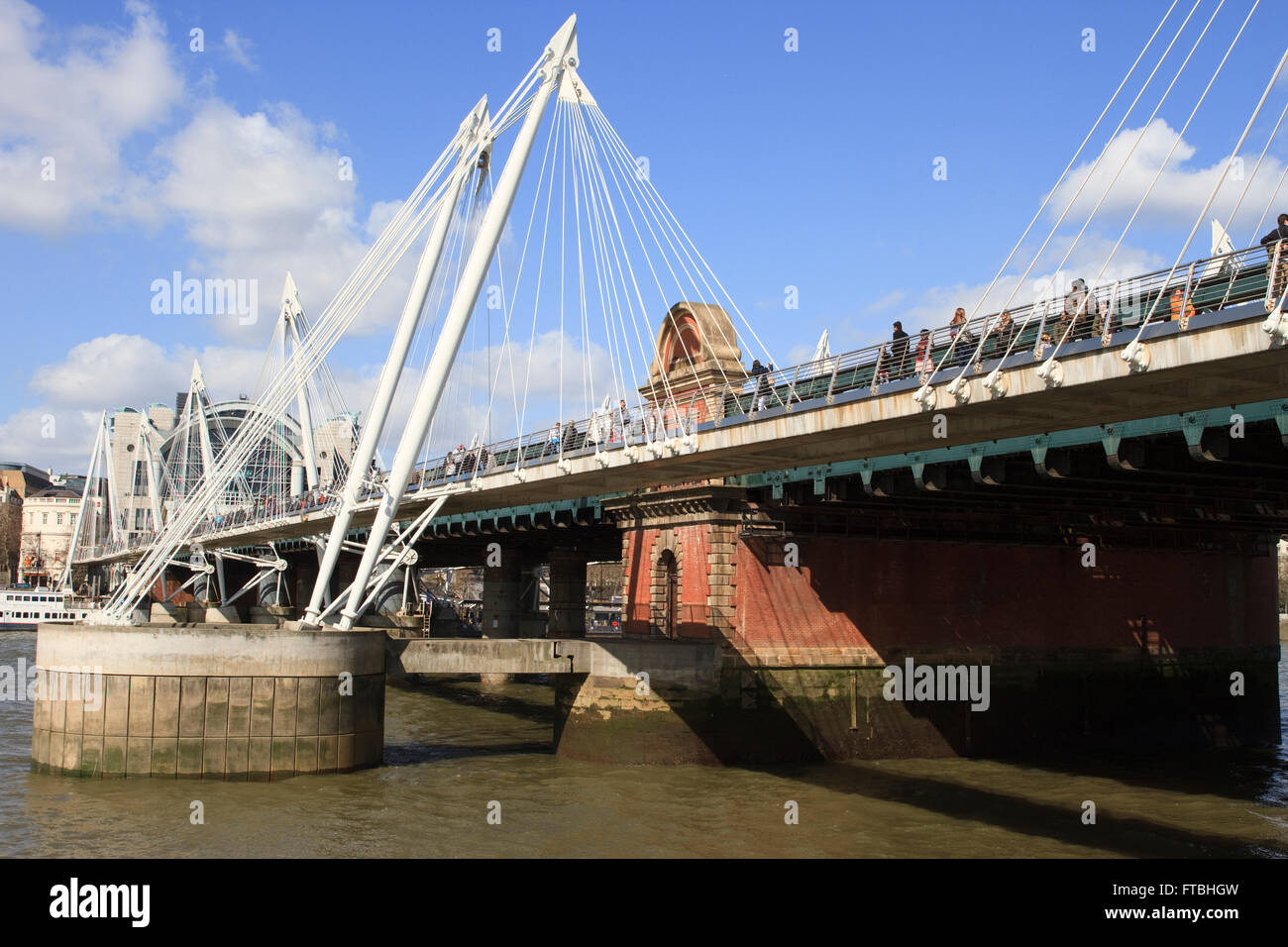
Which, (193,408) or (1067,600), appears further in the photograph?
(193,408)

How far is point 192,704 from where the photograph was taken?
2791 cm

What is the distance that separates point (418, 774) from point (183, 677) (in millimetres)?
6122

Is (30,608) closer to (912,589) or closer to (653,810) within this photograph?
(912,589)

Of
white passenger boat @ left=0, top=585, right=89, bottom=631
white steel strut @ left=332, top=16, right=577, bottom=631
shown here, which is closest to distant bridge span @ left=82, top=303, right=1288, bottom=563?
white steel strut @ left=332, top=16, right=577, bottom=631

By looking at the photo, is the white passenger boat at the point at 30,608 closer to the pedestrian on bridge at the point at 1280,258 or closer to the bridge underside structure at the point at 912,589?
the bridge underside structure at the point at 912,589

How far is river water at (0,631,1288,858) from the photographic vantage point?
75.0ft

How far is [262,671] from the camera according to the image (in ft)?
93.1

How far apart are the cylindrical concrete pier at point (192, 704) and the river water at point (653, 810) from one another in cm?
64

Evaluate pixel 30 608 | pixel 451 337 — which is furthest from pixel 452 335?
pixel 30 608

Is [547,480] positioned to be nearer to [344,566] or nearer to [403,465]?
[403,465]

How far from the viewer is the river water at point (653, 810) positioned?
22875 millimetres

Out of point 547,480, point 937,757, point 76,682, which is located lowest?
point 937,757

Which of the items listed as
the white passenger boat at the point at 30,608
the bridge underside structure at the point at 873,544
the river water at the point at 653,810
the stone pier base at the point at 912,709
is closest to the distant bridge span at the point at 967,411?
the bridge underside structure at the point at 873,544
